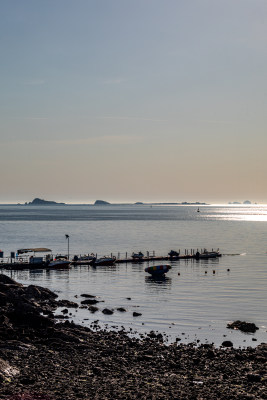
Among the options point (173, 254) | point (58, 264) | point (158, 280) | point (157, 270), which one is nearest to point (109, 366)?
point (158, 280)

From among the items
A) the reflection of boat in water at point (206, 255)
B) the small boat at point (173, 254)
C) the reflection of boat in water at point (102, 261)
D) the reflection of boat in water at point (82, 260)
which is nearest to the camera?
the reflection of boat in water at point (102, 261)

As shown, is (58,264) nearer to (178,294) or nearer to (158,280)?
(158,280)

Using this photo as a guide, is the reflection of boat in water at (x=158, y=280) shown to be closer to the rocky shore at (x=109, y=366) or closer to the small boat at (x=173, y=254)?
the small boat at (x=173, y=254)

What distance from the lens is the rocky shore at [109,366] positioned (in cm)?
3078

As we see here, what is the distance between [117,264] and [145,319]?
195 ft

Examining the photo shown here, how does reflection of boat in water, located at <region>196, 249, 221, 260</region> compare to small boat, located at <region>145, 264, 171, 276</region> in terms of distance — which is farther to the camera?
reflection of boat in water, located at <region>196, 249, 221, 260</region>

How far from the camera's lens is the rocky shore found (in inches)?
1212

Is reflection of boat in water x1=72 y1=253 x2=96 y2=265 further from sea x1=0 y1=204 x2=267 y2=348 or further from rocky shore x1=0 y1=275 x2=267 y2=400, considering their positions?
rocky shore x1=0 y1=275 x2=267 y2=400

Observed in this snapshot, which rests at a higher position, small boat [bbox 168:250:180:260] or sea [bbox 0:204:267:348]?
small boat [bbox 168:250:180:260]

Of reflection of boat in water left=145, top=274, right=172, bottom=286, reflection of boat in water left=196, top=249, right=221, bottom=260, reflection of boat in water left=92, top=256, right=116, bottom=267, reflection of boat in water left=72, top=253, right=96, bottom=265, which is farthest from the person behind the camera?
reflection of boat in water left=196, top=249, right=221, bottom=260

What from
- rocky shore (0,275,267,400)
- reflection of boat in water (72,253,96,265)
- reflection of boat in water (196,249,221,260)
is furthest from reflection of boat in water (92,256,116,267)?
rocky shore (0,275,267,400)

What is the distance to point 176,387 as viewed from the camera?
3212cm

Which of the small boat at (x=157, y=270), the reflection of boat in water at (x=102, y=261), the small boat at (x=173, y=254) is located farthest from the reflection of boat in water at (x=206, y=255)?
the small boat at (x=157, y=270)

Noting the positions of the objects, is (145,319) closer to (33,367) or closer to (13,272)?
(33,367)
